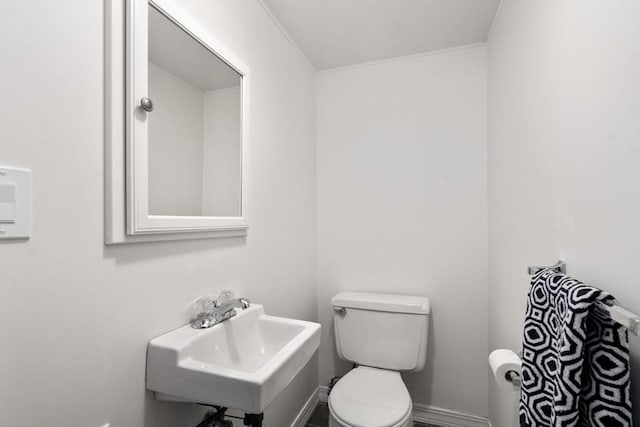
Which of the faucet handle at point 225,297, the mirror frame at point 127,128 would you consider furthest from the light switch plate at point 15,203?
the faucet handle at point 225,297

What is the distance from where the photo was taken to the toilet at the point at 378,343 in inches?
56.8

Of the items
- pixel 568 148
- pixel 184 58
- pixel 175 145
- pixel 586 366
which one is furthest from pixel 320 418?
pixel 184 58

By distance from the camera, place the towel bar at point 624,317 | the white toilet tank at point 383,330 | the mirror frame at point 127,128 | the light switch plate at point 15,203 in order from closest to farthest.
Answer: the towel bar at point 624,317, the light switch plate at point 15,203, the mirror frame at point 127,128, the white toilet tank at point 383,330

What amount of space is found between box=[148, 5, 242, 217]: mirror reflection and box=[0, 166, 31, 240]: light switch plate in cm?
28

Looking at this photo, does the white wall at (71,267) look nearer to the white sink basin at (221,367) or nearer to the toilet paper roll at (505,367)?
the white sink basin at (221,367)

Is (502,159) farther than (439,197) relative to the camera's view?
No

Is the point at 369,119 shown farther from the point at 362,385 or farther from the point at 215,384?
the point at 215,384

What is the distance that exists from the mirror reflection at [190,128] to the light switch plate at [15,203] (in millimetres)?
281

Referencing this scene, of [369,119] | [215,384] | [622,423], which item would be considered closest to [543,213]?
[622,423]

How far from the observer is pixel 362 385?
59.4 inches

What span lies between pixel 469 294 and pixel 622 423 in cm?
132

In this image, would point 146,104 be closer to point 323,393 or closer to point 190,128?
point 190,128

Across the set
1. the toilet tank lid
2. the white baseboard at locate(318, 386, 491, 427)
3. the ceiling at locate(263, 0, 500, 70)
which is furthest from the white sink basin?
the ceiling at locate(263, 0, 500, 70)

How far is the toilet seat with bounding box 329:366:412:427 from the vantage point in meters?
1.26
